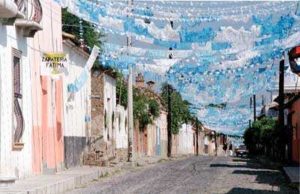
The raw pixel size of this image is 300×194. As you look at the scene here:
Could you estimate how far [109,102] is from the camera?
40000 millimetres

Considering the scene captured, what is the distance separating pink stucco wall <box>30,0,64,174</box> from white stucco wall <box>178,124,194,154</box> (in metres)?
55.7

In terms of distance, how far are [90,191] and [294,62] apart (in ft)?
22.8

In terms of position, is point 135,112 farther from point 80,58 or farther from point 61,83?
point 61,83

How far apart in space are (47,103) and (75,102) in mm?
6010

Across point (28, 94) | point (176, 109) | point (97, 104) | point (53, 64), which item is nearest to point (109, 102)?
point (97, 104)

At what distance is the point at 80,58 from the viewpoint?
32.2 meters

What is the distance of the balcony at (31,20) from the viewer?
20.9 m

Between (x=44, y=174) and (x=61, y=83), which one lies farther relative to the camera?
(x=61, y=83)

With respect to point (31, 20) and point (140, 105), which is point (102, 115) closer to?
point (140, 105)

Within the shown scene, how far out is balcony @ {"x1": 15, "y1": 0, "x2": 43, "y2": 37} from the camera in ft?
68.5

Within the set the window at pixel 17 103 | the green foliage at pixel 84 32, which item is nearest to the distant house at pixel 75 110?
the window at pixel 17 103

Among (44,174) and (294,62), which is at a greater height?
(294,62)

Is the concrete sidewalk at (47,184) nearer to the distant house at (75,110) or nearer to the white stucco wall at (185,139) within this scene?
the distant house at (75,110)

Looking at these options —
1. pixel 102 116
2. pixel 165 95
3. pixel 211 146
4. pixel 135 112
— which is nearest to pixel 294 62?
pixel 102 116
